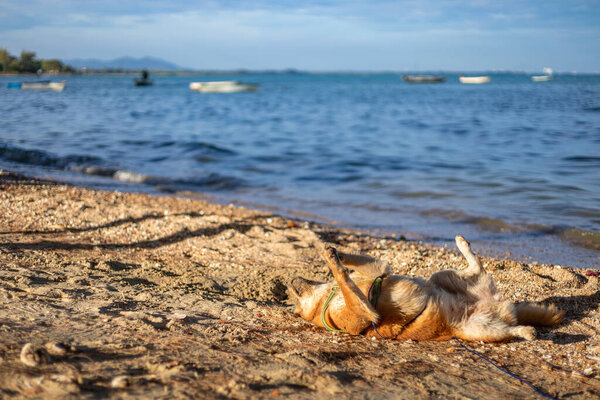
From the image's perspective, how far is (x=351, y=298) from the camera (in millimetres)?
3525

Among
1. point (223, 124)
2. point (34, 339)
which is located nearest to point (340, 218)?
point (34, 339)

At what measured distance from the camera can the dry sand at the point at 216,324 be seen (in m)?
2.70

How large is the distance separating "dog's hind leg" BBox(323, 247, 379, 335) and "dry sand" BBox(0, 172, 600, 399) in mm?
180

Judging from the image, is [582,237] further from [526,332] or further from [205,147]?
[205,147]

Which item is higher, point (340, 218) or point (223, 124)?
point (223, 124)

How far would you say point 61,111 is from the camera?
29.1 metres

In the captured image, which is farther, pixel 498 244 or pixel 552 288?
pixel 498 244

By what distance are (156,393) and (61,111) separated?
30.9m

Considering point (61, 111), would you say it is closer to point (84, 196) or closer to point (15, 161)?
→ point (15, 161)

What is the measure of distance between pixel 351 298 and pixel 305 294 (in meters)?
0.70

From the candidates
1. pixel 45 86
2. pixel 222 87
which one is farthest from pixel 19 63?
pixel 222 87

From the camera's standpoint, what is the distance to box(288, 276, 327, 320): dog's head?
161 inches

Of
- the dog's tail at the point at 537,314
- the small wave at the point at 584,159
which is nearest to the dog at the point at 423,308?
the dog's tail at the point at 537,314

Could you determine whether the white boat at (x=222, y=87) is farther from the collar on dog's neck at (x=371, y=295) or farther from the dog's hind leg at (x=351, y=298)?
the dog's hind leg at (x=351, y=298)
